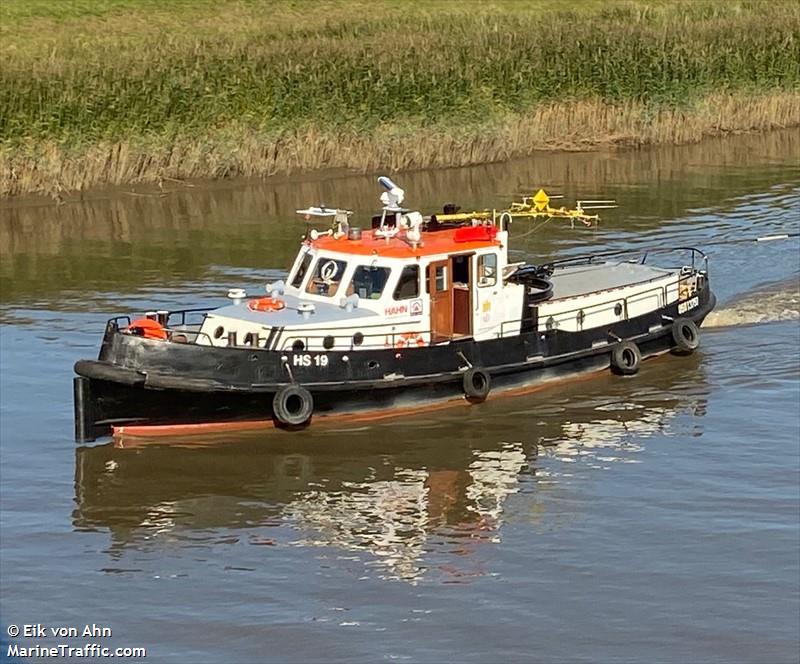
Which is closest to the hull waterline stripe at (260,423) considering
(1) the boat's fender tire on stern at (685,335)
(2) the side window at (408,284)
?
(2) the side window at (408,284)

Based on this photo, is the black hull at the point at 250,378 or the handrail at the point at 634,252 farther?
the handrail at the point at 634,252

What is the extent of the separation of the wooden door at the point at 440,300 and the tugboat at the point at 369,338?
2 cm

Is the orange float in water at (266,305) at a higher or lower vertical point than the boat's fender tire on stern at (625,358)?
higher

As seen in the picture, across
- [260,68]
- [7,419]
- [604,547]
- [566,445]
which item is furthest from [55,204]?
[604,547]

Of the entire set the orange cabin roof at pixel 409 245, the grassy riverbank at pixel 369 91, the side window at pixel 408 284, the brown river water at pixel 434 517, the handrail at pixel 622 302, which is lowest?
the brown river water at pixel 434 517

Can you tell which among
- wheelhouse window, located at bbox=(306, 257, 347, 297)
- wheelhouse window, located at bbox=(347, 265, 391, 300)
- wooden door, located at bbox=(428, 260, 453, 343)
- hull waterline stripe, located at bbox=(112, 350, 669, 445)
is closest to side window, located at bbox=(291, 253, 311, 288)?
wheelhouse window, located at bbox=(306, 257, 347, 297)

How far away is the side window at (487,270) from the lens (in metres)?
22.0

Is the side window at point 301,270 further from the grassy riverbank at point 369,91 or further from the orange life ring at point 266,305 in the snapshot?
the grassy riverbank at point 369,91

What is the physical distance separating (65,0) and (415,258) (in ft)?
120

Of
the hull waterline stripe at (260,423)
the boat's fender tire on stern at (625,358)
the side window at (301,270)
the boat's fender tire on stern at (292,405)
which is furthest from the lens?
the boat's fender tire on stern at (625,358)

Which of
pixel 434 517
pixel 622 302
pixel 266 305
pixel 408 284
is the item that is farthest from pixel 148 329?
pixel 622 302

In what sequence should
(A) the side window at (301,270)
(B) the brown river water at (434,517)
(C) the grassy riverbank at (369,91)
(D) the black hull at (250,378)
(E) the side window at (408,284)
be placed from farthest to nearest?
(C) the grassy riverbank at (369,91) < (A) the side window at (301,270) < (E) the side window at (408,284) < (D) the black hull at (250,378) < (B) the brown river water at (434,517)

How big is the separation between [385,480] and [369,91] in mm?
20329

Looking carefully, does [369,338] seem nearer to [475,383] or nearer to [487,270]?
[475,383]
